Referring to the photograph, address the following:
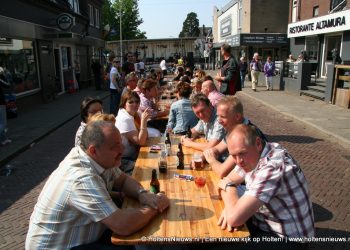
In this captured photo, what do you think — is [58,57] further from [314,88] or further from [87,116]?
[87,116]

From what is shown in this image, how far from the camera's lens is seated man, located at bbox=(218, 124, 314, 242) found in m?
2.27

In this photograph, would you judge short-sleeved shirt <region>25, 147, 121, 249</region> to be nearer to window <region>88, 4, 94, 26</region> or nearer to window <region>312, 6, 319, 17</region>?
window <region>312, 6, 319, 17</region>

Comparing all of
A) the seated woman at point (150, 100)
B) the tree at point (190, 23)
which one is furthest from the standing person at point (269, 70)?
the tree at point (190, 23)

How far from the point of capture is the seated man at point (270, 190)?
Result: 2.27 m

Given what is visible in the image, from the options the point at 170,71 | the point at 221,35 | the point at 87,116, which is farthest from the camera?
the point at 221,35

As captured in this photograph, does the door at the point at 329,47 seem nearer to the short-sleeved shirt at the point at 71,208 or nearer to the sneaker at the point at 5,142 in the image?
the sneaker at the point at 5,142

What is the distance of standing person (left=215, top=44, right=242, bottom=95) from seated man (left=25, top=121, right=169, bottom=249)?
606 centimetres

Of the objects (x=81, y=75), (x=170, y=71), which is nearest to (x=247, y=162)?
(x=81, y=75)

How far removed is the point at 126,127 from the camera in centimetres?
448

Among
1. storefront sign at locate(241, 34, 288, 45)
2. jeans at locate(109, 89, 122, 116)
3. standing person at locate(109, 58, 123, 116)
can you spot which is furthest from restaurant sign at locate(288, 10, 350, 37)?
jeans at locate(109, 89, 122, 116)

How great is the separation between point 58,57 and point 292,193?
683 inches

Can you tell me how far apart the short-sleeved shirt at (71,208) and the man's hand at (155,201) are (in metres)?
0.38

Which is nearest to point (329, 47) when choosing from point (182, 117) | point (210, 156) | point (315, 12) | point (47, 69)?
point (315, 12)

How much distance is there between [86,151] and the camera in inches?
95.5
